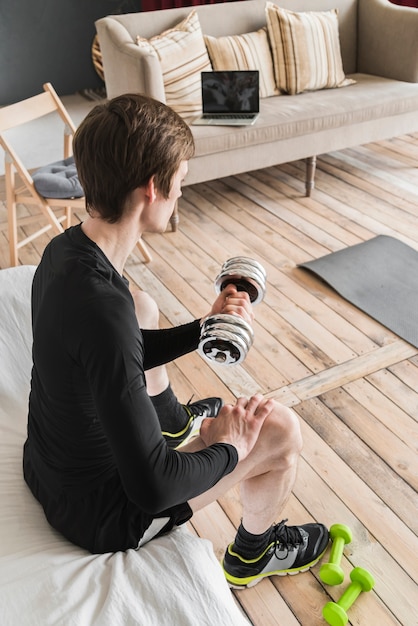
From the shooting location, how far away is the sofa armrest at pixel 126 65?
123 inches

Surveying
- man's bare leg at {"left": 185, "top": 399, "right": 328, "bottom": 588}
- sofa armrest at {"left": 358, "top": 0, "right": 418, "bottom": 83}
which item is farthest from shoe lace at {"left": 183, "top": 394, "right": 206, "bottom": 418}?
sofa armrest at {"left": 358, "top": 0, "right": 418, "bottom": 83}

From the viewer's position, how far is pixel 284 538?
167 centimetres

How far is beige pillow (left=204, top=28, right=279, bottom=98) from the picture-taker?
363 centimetres

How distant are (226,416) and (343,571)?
62cm

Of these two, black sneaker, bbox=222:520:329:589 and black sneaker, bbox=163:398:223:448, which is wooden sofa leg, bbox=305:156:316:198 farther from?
black sneaker, bbox=222:520:329:589

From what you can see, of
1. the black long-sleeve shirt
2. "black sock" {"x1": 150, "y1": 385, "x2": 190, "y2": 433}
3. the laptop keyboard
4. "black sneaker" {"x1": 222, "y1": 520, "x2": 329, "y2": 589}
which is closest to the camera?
the black long-sleeve shirt

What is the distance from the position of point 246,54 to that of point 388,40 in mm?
959

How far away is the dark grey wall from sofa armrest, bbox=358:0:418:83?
240cm

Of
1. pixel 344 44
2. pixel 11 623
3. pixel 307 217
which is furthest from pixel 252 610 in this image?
pixel 344 44

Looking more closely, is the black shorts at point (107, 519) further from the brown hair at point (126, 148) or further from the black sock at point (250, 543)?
the brown hair at point (126, 148)

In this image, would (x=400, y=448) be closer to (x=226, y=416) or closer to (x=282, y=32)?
(x=226, y=416)

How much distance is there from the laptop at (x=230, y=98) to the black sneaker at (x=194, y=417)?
173 cm

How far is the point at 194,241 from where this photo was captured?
3330 millimetres

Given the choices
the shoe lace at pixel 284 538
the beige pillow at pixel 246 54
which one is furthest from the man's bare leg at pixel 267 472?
the beige pillow at pixel 246 54
